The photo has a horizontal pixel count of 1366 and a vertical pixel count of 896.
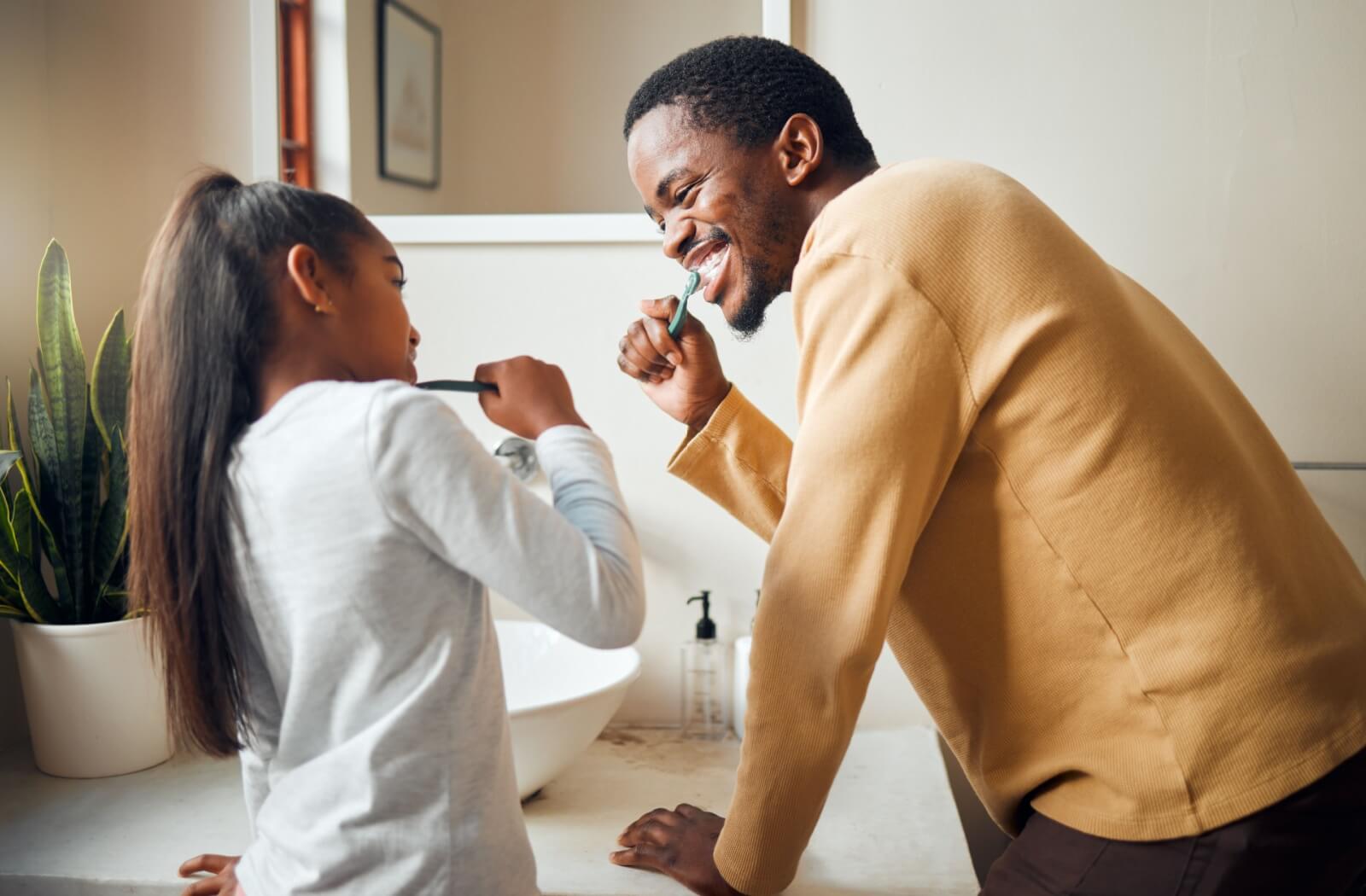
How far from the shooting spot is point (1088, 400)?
75 cm

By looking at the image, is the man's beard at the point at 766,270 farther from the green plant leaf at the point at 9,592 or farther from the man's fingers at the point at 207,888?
the green plant leaf at the point at 9,592

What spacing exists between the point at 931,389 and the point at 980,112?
0.87m

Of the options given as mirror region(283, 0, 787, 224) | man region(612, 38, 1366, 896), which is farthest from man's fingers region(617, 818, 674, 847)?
mirror region(283, 0, 787, 224)

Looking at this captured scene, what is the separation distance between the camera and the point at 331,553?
2.25ft

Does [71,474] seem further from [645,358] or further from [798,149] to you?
[798,149]

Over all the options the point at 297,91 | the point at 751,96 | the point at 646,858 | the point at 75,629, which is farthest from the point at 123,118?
the point at 646,858

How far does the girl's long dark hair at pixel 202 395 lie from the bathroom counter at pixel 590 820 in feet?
1.56

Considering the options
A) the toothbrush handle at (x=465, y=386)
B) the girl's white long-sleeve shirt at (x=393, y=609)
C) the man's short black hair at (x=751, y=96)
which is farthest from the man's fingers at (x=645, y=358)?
the girl's white long-sleeve shirt at (x=393, y=609)

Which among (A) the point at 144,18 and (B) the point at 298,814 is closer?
(B) the point at 298,814

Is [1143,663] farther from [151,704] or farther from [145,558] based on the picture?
[151,704]

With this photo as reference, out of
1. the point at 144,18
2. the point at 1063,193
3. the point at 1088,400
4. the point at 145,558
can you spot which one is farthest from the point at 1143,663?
the point at 144,18

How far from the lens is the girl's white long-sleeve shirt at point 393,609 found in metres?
0.67

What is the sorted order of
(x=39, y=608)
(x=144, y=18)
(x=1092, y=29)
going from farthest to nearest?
Answer: (x=144, y=18), (x=1092, y=29), (x=39, y=608)

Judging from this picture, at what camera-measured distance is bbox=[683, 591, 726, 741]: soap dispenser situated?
1.56m
